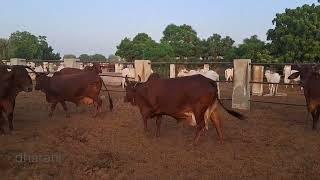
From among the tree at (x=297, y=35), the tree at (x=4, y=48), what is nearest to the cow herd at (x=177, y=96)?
the tree at (x=297, y=35)

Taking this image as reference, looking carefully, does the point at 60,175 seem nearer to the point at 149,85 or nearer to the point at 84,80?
the point at 149,85

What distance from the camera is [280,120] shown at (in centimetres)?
1095

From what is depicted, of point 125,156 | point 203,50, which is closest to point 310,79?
point 125,156

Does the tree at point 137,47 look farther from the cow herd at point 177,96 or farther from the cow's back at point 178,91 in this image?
the cow's back at point 178,91

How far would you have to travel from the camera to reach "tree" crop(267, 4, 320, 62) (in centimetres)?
2522

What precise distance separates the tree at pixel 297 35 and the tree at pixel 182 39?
46.0 feet

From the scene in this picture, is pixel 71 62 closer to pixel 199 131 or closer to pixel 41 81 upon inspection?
pixel 41 81

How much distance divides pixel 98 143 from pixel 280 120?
15.8ft

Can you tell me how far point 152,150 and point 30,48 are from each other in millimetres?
41063

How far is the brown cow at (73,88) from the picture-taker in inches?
453

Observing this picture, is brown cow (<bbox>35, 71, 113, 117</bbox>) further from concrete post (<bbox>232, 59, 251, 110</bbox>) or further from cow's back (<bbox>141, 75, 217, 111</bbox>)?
concrete post (<bbox>232, 59, 251, 110</bbox>)

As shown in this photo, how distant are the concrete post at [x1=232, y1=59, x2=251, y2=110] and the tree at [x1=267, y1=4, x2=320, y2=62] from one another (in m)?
13.5

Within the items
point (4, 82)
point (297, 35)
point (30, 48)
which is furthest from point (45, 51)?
point (4, 82)

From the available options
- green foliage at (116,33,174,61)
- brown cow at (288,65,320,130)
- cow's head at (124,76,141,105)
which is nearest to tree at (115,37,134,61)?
green foliage at (116,33,174,61)
